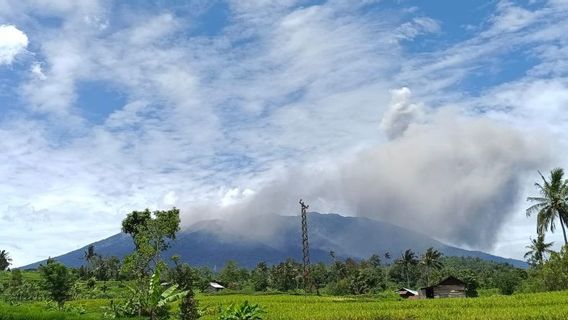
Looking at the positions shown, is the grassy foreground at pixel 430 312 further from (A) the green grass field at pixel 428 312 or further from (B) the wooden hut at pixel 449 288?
(B) the wooden hut at pixel 449 288

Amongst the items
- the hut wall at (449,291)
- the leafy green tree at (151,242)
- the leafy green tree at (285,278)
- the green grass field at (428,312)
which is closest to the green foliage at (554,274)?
the hut wall at (449,291)

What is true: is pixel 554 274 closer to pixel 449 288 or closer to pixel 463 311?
pixel 449 288

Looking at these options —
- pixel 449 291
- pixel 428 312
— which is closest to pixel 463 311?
pixel 428 312

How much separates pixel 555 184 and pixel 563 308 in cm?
3540

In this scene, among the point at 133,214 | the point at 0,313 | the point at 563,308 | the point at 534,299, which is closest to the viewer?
the point at 0,313

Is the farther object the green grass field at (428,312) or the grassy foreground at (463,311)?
the grassy foreground at (463,311)

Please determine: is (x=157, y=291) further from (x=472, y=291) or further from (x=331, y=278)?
(x=331, y=278)

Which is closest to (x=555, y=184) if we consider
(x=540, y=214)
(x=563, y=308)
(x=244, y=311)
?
(x=540, y=214)

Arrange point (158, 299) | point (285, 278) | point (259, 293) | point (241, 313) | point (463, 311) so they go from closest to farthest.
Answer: point (241, 313) → point (158, 299) → point (463, 311) → point (259, 293) → point (285, 278)

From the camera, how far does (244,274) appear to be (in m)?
147

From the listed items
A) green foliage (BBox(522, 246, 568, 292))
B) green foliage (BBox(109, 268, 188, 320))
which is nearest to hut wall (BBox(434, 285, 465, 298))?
green foliage (BBox(522, 246, 568, 292))

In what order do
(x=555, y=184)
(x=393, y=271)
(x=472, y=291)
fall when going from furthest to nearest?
(x=393, y=271) < (x=472, y=291) < (x=555, y=184)

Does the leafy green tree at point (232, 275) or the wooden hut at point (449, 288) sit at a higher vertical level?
the leafy green tree at point (232, 275)

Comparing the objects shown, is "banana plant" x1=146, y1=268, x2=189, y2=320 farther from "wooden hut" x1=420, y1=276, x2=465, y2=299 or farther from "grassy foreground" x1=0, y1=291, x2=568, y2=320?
"wooden hut" x1=420, y1=276, x2=465, y2=299
